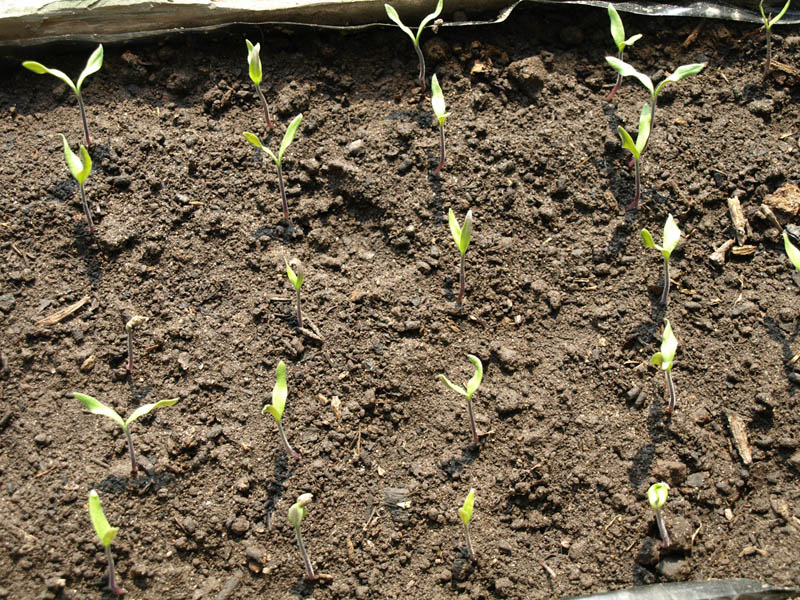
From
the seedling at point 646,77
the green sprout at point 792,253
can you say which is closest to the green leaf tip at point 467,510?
the green sprout at point 792,253

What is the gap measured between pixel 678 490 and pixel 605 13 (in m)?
1.54

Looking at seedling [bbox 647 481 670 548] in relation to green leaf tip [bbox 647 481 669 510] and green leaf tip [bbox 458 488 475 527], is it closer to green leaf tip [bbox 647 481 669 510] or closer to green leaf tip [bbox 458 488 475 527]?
green leaf tip [bbox 647 481 669 510]

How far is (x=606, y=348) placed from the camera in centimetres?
193

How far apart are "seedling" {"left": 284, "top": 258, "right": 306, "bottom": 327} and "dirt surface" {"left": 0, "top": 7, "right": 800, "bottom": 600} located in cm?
3

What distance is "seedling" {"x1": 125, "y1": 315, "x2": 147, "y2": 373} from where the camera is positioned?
1862 mm

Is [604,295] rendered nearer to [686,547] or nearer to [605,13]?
[686,547]

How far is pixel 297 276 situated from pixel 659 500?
3.41 feet

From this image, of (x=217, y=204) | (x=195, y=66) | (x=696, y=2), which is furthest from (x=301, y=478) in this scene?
(x=696, y=2)

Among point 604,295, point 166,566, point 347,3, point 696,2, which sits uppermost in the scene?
point 347,3

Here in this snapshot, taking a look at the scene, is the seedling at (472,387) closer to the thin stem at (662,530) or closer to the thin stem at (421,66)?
the thin stem at (662,530)

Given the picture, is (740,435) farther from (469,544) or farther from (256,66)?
(256,66)

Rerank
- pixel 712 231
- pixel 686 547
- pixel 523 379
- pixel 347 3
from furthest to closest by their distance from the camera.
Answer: pixel 347 3 < pixel 712 231 < pixel 523 379 < pixel 686 547

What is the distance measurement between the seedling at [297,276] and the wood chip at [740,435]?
1.15 meters

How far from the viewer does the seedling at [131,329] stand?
1862 mm
